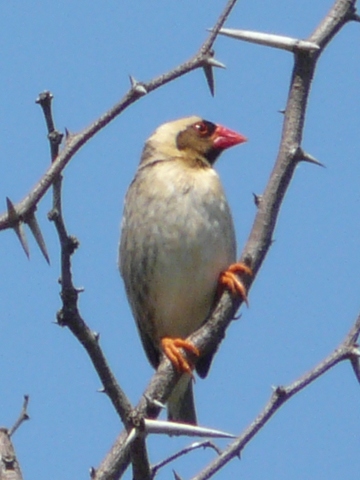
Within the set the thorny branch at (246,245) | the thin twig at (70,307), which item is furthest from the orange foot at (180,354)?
the thin twig at (70,307)

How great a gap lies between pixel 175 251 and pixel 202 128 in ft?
5.54

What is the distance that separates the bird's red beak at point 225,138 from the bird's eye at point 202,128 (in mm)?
70

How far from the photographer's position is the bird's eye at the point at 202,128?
746cm

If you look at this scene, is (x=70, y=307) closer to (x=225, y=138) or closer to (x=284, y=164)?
(x=284, y=164)

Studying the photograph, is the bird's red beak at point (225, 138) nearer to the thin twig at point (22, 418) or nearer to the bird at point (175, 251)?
the bird at point (175, 251)

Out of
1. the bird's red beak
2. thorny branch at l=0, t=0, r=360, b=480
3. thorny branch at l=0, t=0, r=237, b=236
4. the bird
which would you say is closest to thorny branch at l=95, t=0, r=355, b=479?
thorny branch at l=0, t=0, r=360, b=480

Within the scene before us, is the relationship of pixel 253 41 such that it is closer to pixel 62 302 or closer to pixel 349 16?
pixel 349 16

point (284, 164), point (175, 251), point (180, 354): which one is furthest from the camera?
point (175, 251)

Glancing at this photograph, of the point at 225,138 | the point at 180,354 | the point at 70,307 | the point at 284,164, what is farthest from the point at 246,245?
the point at 225,138

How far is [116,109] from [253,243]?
1243 millimetres

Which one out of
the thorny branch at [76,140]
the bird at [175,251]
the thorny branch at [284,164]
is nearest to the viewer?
the thorny branch at [76,140]

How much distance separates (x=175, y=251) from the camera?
6141mm

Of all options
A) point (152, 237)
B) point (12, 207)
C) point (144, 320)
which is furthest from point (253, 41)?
point (144, 320)

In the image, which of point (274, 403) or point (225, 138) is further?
point (225, 138)
